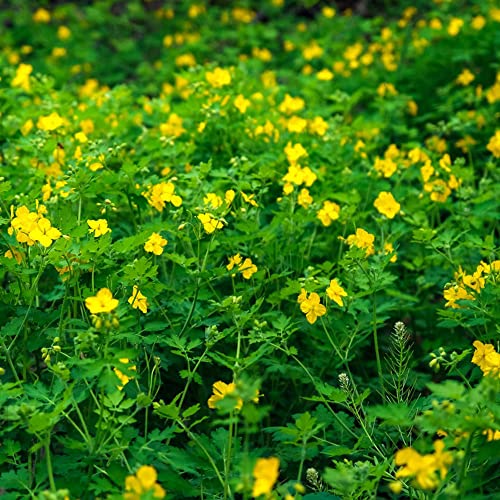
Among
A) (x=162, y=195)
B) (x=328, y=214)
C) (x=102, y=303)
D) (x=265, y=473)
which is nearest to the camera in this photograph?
(x=265, y=473)

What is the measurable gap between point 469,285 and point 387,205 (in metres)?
0.65

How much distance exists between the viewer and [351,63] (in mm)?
6094

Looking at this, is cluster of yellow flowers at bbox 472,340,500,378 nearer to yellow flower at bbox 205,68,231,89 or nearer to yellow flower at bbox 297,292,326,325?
yellow flower at bbox 297,292,326,325

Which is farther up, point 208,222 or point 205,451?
point 208,222

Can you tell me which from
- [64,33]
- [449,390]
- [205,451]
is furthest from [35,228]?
[64,33]

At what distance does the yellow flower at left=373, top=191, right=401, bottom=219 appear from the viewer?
3349 millimetres

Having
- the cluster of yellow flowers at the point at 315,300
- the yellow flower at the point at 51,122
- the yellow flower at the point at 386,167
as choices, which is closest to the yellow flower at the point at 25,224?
the cluster of yellow flowers at the point at 315,300

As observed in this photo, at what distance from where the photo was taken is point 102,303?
2270mm

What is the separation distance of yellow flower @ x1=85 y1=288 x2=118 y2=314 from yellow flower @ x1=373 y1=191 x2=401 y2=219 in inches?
57.4

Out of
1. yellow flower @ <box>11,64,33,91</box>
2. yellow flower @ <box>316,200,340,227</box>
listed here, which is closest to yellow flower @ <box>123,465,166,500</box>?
yellow flower @ <box>316,200,340,227</box>

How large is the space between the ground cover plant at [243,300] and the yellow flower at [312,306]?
10 millimetres

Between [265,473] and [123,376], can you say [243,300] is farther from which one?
[265,473]

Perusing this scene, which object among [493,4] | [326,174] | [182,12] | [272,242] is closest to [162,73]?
[182,12]

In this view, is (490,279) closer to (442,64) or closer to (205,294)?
(205,294)
